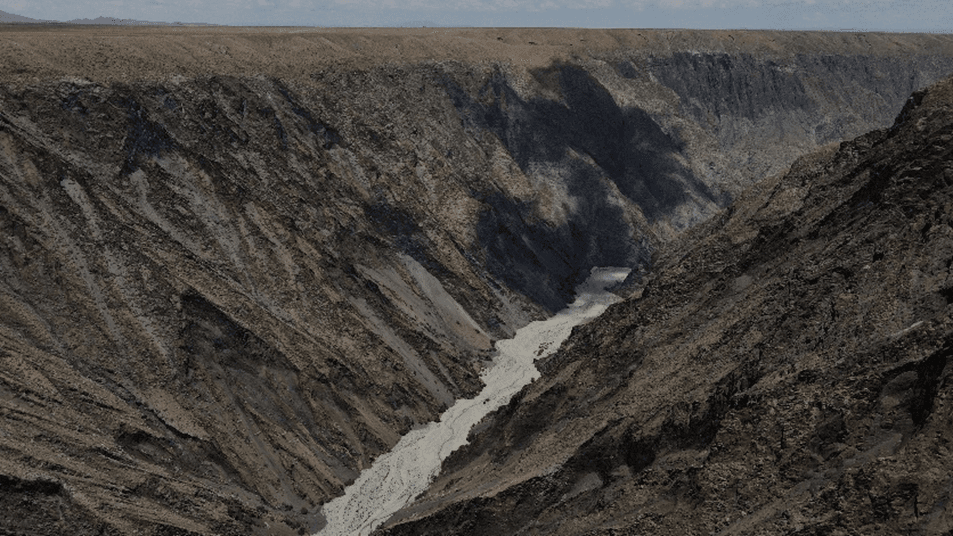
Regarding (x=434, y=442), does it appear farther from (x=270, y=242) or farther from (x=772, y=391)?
(x=772, y=391)

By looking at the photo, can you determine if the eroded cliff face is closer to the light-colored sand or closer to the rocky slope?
the light-colored sand

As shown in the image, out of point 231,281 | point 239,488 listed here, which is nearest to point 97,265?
point 231,281

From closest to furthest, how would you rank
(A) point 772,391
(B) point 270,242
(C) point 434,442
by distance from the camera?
(A) point 772,391, (C) point 434,442, (B) point 270,242

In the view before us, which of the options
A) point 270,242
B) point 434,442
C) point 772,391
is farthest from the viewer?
point 270,242

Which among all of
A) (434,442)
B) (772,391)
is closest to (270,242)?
(434,442)

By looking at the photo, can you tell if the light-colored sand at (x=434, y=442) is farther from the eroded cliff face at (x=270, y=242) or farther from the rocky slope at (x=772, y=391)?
the rocky slope at (x=772, y=391)

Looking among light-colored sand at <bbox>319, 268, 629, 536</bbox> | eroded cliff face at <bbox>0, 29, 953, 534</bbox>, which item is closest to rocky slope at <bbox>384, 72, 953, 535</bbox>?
light-colored sand at <bbox>319, 268, 629, 536</bbox>

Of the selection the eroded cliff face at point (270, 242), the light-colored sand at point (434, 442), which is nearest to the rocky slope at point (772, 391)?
the light-colored sand at point (434, 442)
